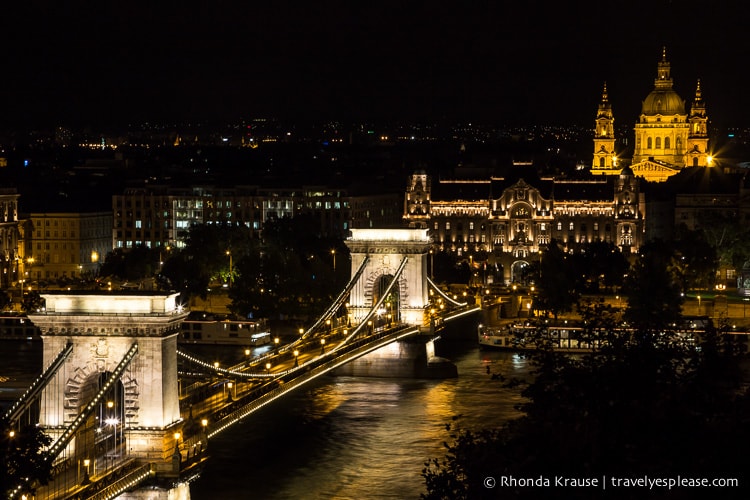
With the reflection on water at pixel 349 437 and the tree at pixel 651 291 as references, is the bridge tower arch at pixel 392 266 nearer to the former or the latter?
the reflection on water at pixel 349 437

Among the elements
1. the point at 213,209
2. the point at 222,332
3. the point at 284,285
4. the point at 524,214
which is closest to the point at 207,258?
the point at 284,285

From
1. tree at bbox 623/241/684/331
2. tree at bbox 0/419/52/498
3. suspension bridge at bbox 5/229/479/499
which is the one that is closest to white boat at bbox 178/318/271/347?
tree at bbox 623/241/684/331

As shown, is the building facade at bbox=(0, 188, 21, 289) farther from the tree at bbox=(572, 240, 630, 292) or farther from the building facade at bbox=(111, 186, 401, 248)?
the tree at bbox=(572, 240, 630, 292)

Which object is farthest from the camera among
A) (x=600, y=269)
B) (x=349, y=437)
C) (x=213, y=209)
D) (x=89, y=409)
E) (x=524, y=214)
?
(x=213, y=209)

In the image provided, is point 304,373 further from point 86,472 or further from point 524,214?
point 524,214

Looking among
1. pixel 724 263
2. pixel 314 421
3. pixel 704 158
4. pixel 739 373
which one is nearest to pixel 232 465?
pixel 314 421

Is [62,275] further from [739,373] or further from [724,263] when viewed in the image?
[739,373]
